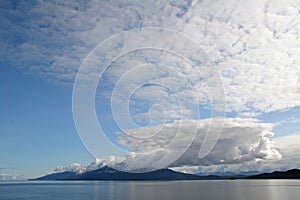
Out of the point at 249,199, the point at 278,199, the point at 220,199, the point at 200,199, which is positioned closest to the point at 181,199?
the point at 200,199

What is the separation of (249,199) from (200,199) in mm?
18161

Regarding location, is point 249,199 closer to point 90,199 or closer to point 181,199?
point 181,199

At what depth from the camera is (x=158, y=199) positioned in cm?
10706

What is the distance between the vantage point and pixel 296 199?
104 metres

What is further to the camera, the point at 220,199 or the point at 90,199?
the point at 90,199

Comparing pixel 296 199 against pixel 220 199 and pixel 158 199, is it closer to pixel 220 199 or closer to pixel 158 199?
pixel 220 199

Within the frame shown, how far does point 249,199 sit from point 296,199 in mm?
15555

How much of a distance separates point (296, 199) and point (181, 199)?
39711 mm

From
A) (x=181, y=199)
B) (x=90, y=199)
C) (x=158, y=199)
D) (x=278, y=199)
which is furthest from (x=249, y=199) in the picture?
(x=90, y=199)

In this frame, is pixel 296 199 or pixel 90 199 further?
pixel 90 199

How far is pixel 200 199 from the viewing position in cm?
10631

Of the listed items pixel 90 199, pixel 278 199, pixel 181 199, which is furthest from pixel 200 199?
pixel 90 199

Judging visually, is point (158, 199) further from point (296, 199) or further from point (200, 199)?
point (296, 199)

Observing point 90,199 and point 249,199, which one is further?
point 90,199
